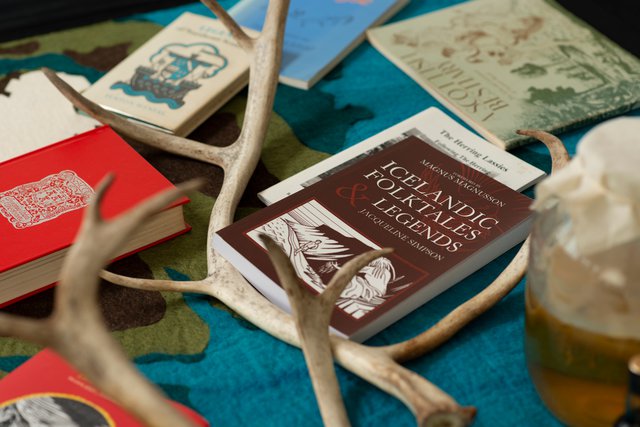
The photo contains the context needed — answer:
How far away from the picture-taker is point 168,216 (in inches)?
37.2

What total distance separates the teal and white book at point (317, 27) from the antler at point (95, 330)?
726 millimetres

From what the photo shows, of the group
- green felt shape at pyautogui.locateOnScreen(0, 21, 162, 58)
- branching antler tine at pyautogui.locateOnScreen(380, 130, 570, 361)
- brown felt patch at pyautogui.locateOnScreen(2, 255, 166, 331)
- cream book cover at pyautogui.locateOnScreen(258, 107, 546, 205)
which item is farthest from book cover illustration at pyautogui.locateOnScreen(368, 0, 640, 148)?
brown felt patch at pyautogui.locateOnScreen(2, 255, 166, 331)

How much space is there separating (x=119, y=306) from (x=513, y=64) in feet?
2.33

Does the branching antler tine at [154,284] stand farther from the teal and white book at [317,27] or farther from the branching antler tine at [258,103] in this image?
the teal and white book at [317,27]

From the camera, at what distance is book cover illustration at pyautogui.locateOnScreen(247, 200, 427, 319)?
82cm

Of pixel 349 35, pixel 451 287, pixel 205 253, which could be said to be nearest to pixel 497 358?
pixel 451 287

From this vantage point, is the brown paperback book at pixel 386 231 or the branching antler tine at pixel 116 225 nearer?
the branching antler tine at pixel 116 225

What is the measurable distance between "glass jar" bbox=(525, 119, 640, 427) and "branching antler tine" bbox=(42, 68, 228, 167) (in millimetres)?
516

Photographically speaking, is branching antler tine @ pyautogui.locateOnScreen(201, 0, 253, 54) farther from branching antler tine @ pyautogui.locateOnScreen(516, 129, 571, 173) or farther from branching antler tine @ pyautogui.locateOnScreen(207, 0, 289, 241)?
branching antler tine @ pyautogui.locateOnScreen(516, 129, 571, 173)

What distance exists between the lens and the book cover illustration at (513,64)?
1.12m

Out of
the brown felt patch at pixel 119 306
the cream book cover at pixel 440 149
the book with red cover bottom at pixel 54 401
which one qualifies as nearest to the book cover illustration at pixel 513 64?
the cream book cover at pixel 440 149

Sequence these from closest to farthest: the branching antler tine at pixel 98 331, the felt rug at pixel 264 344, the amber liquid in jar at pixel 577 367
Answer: the branching antler tine at pixel 98 331
the amber liquid in jar at pixel 577 367
the felt rug at pixel 264 344

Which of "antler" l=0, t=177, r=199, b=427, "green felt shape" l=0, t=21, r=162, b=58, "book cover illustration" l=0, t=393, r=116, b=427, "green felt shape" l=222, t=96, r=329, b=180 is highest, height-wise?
"antler" l=0, t=177, r=199, b=427

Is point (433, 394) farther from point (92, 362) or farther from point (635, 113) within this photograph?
point (635, 113)
